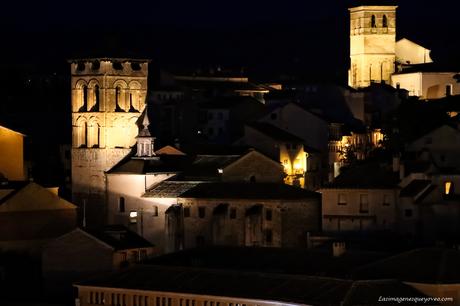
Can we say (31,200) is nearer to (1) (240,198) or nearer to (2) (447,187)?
(1) (240,198)

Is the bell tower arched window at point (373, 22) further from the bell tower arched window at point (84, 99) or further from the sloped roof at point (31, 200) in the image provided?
the sloped roof at point (31, 200)

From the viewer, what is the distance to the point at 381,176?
316ft

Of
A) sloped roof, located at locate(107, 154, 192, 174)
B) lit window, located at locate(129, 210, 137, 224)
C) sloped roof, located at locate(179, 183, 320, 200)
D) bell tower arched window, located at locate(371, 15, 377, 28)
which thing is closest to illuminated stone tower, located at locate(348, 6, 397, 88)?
bell tower arched window, located at locate(371, 15, 377, 28)

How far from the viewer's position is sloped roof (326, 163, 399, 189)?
9506cm

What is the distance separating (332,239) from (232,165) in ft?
42.7

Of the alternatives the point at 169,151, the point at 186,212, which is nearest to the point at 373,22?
the point at 169,151

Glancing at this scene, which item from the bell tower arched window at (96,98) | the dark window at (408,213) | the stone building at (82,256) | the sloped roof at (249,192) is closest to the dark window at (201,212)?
the sloped roof at (249,192)

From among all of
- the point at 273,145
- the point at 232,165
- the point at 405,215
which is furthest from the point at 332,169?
the point at 405,215

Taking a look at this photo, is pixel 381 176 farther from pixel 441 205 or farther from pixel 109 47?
pixel 109 47

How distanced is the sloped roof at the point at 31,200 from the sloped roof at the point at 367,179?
13.4 m

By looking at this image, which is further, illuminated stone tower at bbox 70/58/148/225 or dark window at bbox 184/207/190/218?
illuminated stone tower at bbox 70/58/148/225

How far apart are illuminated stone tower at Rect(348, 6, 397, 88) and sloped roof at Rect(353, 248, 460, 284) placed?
200ft

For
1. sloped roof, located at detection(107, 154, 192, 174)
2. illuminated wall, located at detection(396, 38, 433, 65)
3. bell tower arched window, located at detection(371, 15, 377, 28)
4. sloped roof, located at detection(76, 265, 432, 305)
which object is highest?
bell tower arched window, located at detection(371, 15, 377, 28)

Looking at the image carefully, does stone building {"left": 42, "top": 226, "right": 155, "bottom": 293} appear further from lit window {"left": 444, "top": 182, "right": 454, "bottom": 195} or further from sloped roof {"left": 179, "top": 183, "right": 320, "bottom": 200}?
lit window {"left": 444, "top": 182, "right": 454, "bottom": 195}
